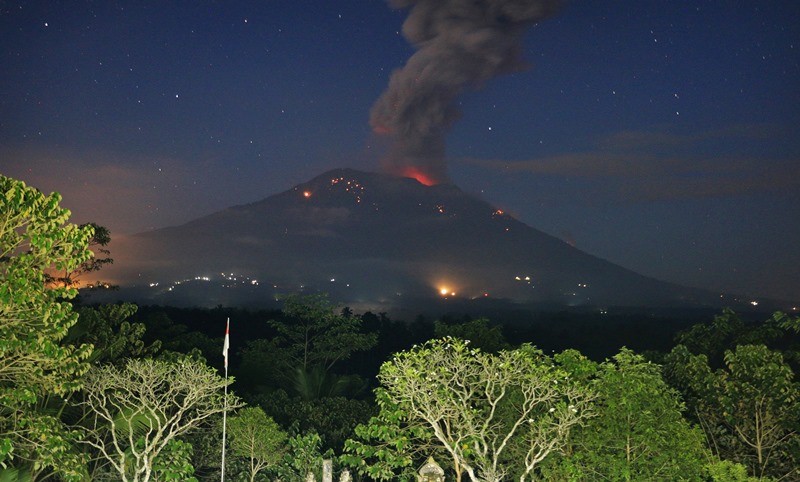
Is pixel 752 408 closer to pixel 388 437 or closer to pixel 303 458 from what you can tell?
pixel 388 437

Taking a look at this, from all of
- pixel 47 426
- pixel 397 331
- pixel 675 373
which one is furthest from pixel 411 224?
pixel 47 426

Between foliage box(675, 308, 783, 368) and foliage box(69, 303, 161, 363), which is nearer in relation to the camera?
foliage box(69, 303, 161, 363)

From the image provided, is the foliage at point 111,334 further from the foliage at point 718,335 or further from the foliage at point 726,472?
the foliage at point 718,335

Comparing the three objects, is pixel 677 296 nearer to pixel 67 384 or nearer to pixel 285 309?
pixel 285 309

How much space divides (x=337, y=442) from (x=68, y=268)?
27.2 feet

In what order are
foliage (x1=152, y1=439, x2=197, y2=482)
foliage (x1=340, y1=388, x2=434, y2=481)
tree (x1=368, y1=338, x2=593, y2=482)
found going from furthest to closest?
foliage (x1=152, y1=439, x2=197, y2=482), foliage (x1=340, y1=388, x2=434, y2=481), tree (x1=368, y1=338, x2=593, y2=482)

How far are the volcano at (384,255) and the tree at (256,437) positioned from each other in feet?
212

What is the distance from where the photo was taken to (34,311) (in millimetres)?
8898

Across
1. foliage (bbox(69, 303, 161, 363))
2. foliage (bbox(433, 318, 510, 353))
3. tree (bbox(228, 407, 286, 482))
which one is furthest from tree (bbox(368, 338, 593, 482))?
foliage (bbox(433, 318, 510, 353))

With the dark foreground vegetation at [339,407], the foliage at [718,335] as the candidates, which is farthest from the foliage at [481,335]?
the foliage at [718,335]

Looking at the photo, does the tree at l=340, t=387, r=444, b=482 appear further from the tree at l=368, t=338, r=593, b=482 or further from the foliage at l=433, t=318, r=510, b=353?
the foliage at l=433, t=318, r=510, b=353

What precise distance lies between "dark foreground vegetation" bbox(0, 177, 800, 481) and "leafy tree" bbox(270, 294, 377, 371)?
23.9 feet

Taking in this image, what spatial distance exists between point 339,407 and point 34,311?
8924mm

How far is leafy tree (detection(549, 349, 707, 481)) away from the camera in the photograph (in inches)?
464
